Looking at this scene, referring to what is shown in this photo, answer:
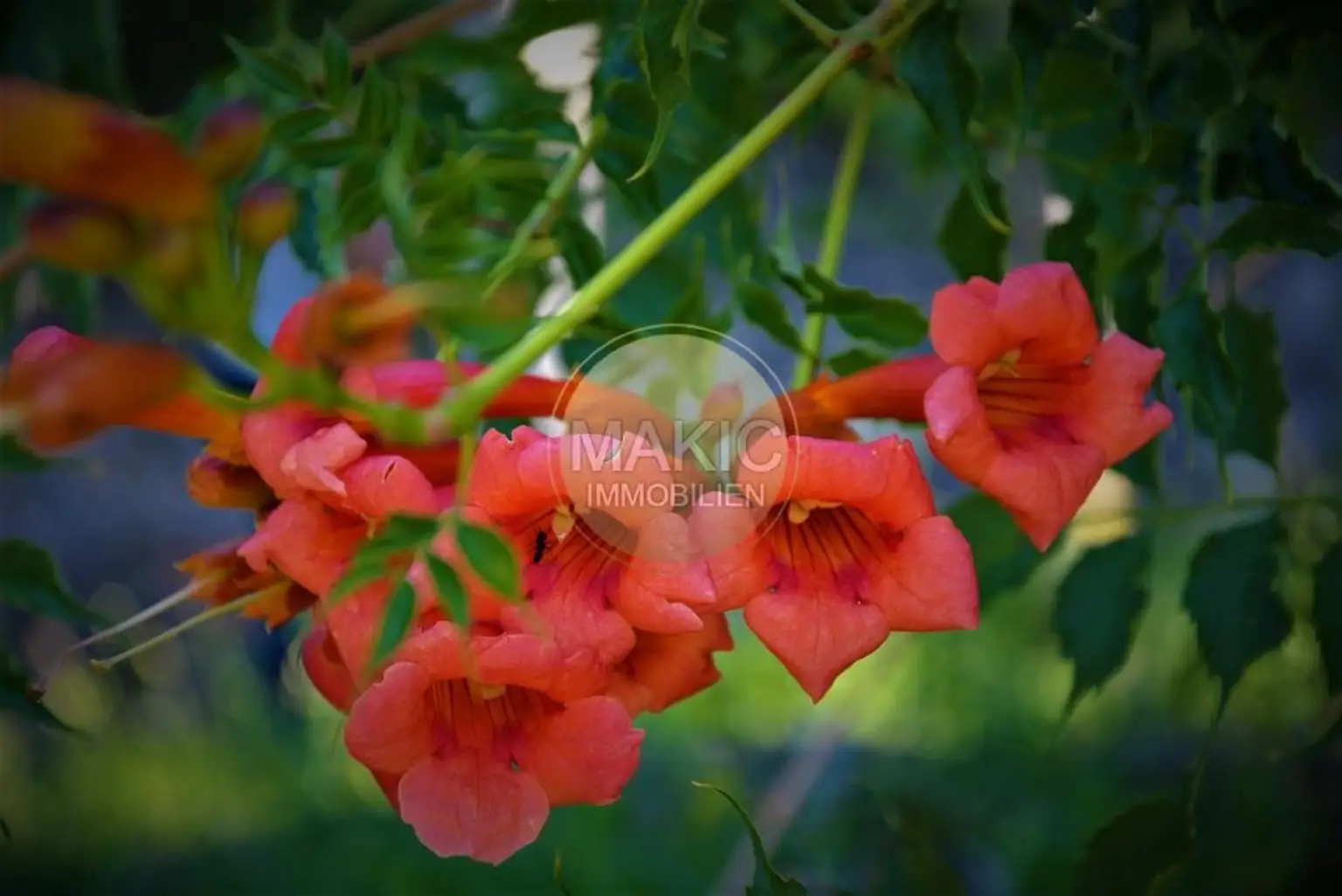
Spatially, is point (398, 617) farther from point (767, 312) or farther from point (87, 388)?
point (767, 312)

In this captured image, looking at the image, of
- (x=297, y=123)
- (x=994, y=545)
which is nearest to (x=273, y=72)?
(x=297, y=123)

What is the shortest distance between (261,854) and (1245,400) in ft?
5.19

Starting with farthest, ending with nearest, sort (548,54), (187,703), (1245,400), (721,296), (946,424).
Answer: (187,703)
(721,296)
(548,54)
(1245,400)
(946,424)

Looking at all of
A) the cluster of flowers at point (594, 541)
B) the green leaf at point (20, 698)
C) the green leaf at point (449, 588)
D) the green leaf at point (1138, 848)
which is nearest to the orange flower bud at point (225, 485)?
the cluster of flowers at point (594, 541)

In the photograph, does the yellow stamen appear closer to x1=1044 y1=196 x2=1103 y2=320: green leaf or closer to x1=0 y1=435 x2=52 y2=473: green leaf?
x1=0 y1=435 x2=52 y2=473: green leaf

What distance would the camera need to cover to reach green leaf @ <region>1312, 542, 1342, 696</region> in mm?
633

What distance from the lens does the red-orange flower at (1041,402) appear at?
48 centimetres

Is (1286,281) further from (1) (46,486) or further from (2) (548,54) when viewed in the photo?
(1) (46,486)

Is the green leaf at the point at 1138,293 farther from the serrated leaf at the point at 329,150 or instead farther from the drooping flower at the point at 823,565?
the serrated leaf at the point at 329,150

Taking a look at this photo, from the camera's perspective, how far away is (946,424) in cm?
46

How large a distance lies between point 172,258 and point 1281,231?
0.51 meters

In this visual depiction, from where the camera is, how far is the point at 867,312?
0.59 metres

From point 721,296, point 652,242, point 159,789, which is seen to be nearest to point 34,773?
point 159,789

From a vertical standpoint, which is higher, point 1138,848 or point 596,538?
point 596,538
